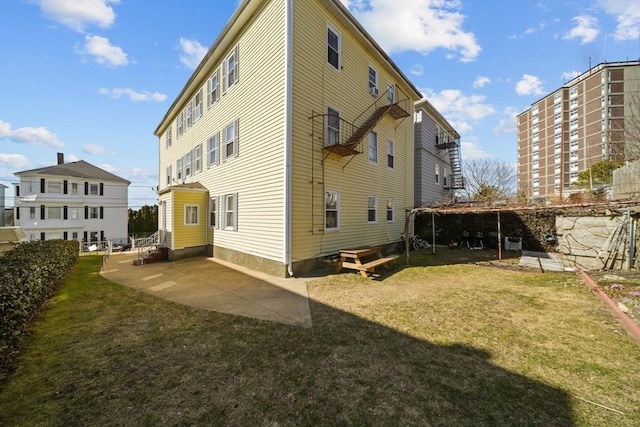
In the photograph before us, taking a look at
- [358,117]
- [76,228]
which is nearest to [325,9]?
[358,117]

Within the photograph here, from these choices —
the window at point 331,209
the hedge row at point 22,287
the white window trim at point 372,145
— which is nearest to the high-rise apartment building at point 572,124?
the white window trim at point 372,145

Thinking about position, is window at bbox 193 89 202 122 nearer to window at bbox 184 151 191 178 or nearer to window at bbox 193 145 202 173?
window at bbox 193 145 202 173

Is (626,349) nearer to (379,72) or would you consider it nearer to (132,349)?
(132,349)

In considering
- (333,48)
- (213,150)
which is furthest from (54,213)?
(333,48)

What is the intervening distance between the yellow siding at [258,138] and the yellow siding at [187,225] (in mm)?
113

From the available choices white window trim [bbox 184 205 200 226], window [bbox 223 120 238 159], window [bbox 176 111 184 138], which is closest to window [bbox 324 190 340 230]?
window [bbox 223 120 238 159]

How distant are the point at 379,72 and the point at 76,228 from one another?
38.4 m

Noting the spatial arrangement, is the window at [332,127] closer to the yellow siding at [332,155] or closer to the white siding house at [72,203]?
the yellow siding at [332,155]

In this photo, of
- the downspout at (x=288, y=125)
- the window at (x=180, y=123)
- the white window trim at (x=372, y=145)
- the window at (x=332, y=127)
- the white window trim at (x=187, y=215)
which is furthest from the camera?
the window at (x=180, y=123)

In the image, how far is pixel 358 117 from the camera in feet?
38.4

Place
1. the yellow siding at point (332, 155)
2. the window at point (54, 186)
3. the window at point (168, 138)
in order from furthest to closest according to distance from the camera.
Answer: the window at point (54, 186), the window at point (168, 138), the yellow siding at point (332, 155)

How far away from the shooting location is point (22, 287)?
4.60m

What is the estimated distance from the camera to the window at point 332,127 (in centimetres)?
1011

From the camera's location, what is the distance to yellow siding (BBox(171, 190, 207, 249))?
1242 centimetres
